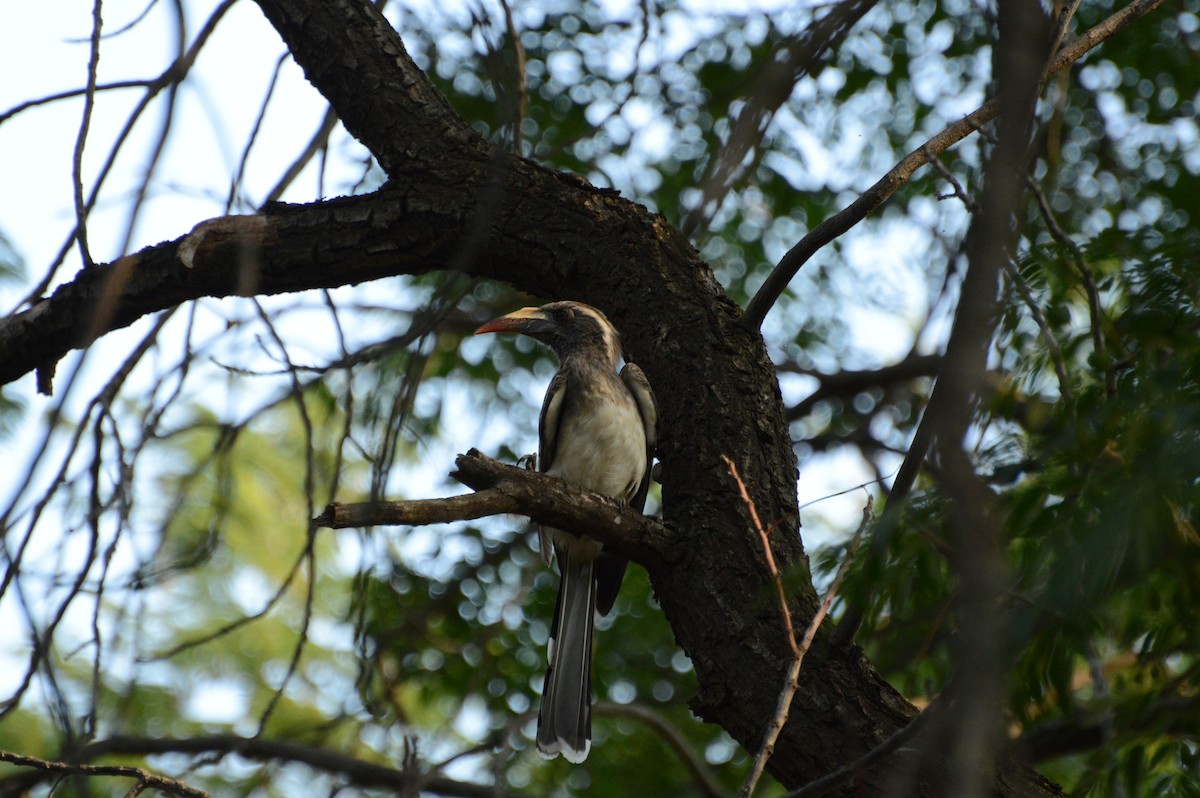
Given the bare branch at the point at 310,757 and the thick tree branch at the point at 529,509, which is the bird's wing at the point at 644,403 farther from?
the bare branch at the point at 310,757

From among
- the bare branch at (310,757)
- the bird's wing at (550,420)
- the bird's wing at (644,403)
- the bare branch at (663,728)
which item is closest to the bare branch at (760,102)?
the bird's wing at (644,403)

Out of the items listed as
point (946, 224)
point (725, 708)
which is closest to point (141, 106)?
point (725, 708)

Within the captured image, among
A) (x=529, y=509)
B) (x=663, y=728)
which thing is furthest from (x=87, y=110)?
(x=663, y=728)

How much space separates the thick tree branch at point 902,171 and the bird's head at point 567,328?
4.87 ft

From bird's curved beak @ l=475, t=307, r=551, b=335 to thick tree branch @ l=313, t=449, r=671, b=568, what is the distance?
72.1 inches

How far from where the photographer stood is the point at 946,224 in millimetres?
4531

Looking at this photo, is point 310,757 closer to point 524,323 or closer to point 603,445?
point 603,445

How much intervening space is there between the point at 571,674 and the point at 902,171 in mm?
2024

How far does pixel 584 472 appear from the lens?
416 centimetres

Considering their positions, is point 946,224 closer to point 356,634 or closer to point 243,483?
point 356,634

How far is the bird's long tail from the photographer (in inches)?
147

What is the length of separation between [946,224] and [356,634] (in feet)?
9.78

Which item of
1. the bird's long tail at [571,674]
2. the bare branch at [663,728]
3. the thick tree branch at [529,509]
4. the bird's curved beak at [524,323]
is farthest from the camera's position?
the bird's curved beak at [524,323]

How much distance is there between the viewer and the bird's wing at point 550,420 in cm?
428
